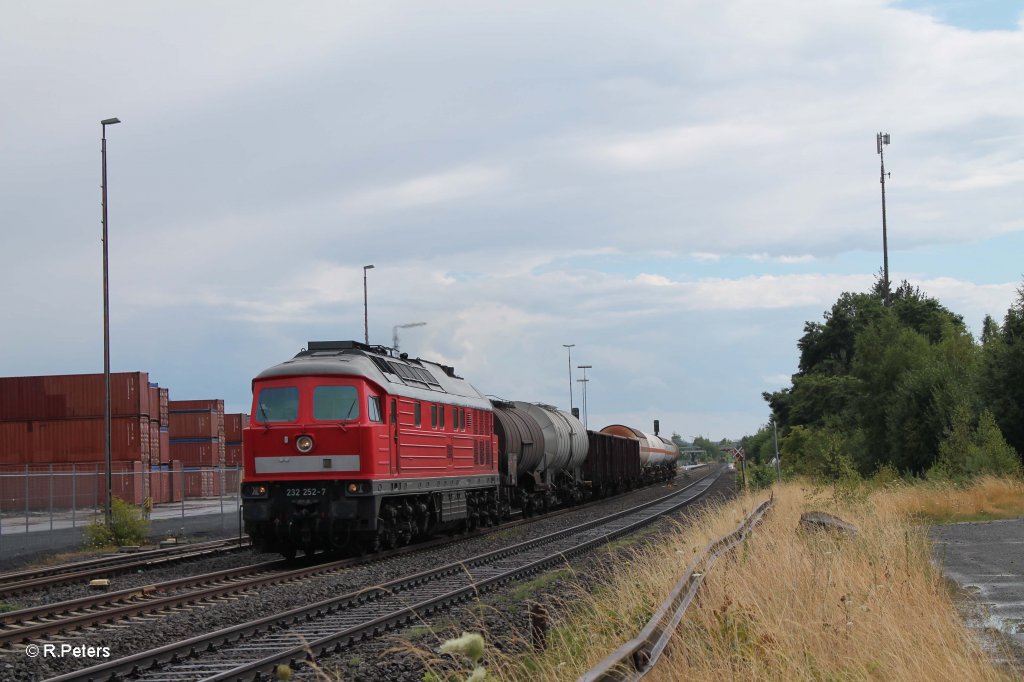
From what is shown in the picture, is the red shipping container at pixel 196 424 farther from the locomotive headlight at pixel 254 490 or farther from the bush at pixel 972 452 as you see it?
the locomotive headlight at pixel 254 490

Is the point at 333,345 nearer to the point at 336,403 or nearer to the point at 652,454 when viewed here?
the point at 336,403

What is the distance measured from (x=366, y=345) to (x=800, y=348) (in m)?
81.2

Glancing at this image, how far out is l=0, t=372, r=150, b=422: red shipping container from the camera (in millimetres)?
59625

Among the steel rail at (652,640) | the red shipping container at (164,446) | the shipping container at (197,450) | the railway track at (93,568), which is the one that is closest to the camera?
the steel rail at (652,640)

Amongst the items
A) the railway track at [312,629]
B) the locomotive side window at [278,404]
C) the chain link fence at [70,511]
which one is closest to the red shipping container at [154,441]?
the chain link fence at [70,511]

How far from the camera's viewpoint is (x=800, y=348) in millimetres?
98000

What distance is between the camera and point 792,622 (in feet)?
26.5

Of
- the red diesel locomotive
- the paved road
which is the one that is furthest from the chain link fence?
the paved road

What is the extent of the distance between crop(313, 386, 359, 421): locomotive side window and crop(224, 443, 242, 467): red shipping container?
65845 mm

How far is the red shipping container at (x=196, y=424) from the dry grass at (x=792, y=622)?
65307 millimetres

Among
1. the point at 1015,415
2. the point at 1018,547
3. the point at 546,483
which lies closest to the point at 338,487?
the point at 1018,547

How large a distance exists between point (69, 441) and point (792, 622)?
2278 inches

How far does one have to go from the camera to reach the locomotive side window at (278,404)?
65.2 ft

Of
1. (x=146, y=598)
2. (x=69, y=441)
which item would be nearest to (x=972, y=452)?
(x=146, y=598)
